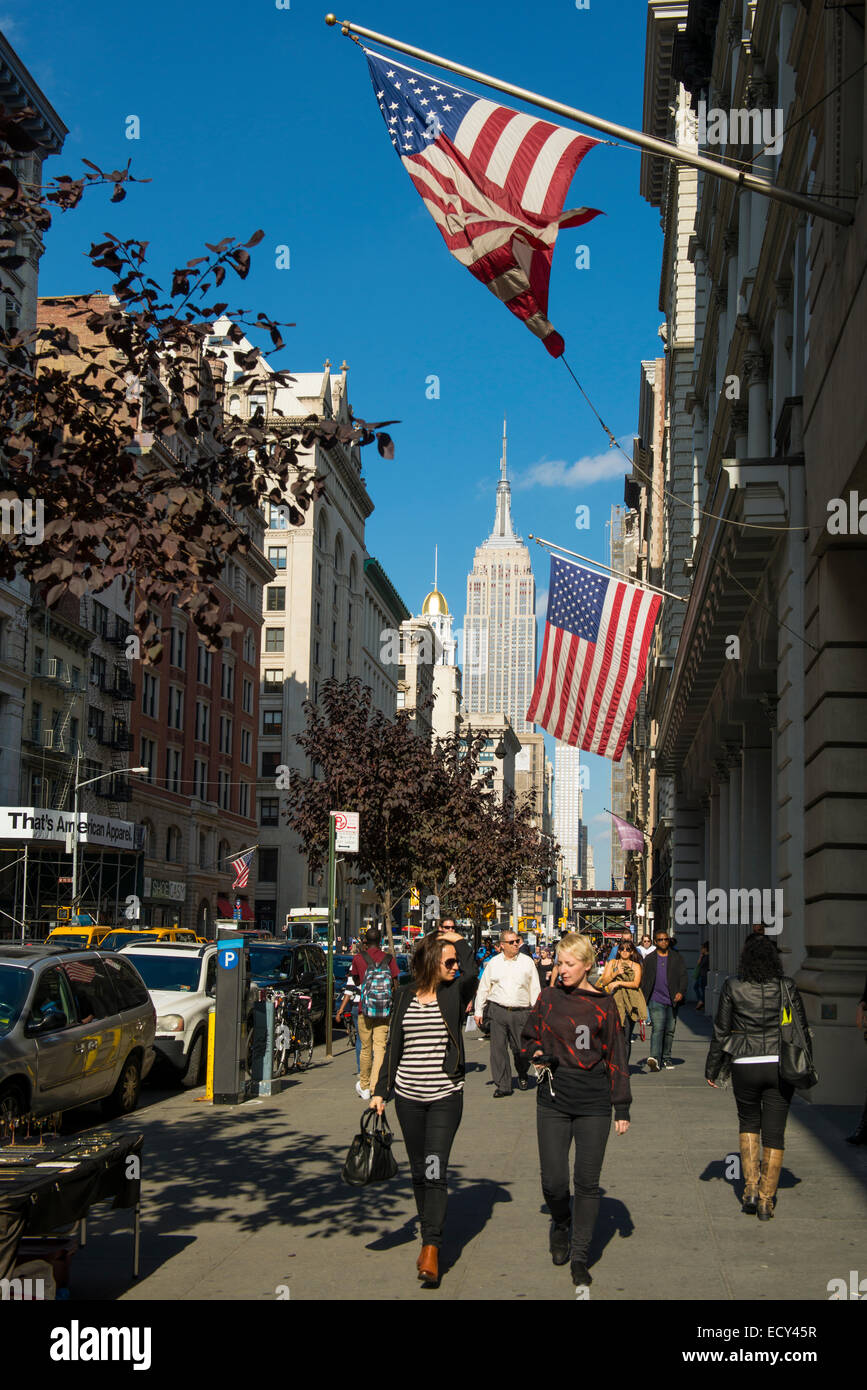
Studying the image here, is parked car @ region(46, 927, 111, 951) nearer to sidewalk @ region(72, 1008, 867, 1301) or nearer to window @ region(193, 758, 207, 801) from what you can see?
sidewalk @ region(72, 1008, 867, 1301)

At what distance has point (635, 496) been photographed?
82.0m

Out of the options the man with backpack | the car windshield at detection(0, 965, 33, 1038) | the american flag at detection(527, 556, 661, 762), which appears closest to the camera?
the car windshield at detection(0, 965, 33, 1038)

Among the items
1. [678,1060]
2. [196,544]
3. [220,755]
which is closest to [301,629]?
[220,755]

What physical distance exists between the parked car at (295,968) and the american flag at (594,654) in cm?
586

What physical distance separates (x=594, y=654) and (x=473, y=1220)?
→ 15869 millimetres

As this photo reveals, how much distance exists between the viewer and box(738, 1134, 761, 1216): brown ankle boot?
30.7 ft

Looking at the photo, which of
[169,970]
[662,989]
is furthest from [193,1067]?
[662,989]

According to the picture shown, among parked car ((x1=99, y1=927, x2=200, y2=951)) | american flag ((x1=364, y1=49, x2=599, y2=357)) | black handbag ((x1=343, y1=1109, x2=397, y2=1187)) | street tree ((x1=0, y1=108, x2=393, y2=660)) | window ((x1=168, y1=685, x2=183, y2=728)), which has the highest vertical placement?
window ((x1=168, y1=685, x2=183, y2=728))

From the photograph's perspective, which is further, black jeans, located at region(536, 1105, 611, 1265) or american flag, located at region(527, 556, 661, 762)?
american flag, located at region(527, 556, 661, 762)

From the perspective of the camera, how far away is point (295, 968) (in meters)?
24.6

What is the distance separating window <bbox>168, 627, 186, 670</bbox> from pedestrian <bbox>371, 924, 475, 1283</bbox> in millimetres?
57778

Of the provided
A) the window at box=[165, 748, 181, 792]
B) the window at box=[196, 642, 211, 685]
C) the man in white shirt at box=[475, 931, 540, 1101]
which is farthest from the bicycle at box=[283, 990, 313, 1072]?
the window at box=[196, 642, 211, 685]

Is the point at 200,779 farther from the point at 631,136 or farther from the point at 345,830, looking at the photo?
the point at 631,136

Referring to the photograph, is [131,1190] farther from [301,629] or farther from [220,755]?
[301,629]
